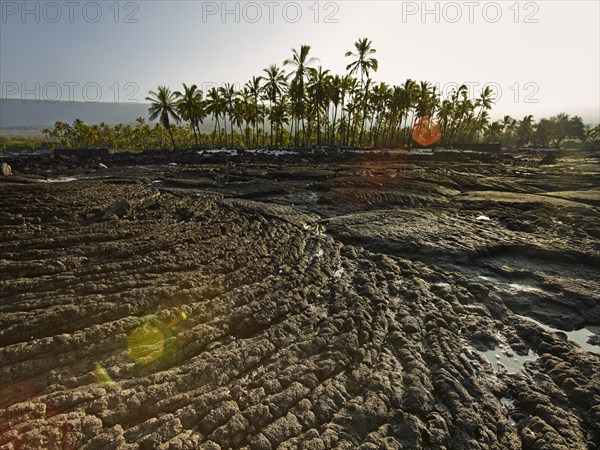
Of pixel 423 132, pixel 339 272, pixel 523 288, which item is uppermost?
pixel 423 132

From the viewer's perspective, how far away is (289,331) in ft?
25.0

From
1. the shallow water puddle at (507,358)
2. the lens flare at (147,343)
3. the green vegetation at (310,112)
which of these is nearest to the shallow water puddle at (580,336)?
the shallow water puddle at (507,358)

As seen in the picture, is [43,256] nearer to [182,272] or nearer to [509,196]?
[182,272]

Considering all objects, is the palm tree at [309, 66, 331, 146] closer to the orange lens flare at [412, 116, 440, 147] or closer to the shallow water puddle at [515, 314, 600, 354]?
the orange lens flare at [412, 116, 440, 147]

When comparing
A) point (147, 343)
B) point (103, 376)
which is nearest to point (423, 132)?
point (147, 343)

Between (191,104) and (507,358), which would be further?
(191,104)

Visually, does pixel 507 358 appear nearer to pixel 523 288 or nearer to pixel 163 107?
pixel 523 288

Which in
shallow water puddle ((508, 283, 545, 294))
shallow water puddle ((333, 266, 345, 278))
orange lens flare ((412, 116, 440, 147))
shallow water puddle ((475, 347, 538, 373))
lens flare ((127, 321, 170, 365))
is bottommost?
shallow water puddle ((475, 347, 538, 373))

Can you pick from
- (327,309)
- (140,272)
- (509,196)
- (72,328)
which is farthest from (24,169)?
(509,196)

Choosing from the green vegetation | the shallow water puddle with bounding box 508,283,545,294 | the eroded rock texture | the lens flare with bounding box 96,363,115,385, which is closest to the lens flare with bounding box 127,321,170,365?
the eroded rock texture

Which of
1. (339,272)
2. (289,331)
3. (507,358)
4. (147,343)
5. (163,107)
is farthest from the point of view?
(163,107)

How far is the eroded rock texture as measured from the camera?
16.9 ft

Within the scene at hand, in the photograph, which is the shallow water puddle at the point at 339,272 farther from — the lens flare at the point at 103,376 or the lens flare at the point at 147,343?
the lens flare at the point at 103,376

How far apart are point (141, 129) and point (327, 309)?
10305 centimetres
